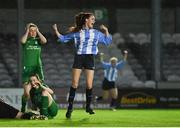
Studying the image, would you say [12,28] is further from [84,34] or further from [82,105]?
[84,34]

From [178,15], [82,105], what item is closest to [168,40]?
[178,15]

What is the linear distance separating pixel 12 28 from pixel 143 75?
5.48 m

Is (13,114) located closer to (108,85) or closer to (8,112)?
(8,112)

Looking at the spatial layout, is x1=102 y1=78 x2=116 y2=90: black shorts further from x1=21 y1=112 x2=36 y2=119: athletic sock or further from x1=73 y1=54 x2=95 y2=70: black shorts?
x1=21 y1=112 x2=36 y2=119: athletic sock

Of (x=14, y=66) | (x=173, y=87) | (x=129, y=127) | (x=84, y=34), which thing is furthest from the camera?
(x=14, y=66)

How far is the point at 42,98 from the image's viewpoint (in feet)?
38.4

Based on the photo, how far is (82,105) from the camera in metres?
20.8

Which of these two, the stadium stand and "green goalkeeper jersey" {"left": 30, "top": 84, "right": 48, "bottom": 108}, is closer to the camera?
"green goalkeeper jersey" {"left": 30, "top": 84, "right": 48, "bottom": 108}

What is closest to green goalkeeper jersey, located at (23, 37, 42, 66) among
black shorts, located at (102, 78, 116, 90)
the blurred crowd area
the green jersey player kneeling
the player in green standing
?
the player in green standing

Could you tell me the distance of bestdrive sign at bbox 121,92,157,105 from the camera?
21.1 m

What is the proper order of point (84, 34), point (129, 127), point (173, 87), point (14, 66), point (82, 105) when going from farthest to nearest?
point (14, 66) < point (173, 87) < point (82, 105) < point (84, 34) < point (129, 127)

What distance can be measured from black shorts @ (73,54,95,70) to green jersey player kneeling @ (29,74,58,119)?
0.78 m

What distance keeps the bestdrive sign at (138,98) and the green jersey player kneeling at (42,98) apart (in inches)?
363

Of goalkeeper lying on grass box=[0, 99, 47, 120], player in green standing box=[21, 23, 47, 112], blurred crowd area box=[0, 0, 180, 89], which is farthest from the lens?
blurred crowd area box=[0, 0, 180, 89]
